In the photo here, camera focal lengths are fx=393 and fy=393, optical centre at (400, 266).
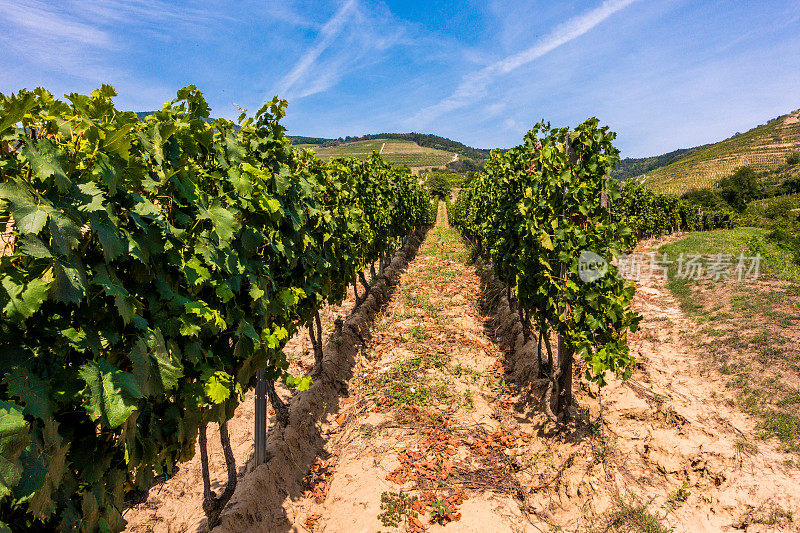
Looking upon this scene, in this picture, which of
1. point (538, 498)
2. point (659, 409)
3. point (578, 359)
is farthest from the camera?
point (578, 359)

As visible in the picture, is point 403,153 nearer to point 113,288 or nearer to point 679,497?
point 679,497

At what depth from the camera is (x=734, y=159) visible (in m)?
87.9

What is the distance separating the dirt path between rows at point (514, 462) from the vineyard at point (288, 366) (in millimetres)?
29

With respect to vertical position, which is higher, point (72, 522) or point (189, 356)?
point (189, 356)

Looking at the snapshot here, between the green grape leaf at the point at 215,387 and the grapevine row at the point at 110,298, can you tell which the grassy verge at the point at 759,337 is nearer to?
the green grape leaf at the point at 215,387

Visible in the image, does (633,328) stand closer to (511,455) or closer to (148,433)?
(511,455)

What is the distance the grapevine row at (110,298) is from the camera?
4.74 ft

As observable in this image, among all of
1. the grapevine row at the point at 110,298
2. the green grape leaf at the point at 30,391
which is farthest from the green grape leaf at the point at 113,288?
the green grape leaf at the point at 30,391

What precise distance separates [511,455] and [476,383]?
1681 mm

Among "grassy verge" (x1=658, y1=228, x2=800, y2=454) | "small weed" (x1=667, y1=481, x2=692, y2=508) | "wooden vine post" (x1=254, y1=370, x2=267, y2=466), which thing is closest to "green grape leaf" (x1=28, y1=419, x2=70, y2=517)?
"wooden vine post" (x1=254, y1=370, x2=267, y2=466)

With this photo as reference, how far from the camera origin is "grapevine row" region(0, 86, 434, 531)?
1.44 meters

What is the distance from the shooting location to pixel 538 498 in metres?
4.15

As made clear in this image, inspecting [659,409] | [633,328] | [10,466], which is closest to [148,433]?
[10,466]

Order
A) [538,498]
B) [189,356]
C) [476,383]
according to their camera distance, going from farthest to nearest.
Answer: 1. [476,383]
2. [538,498]
3. [189,356]
